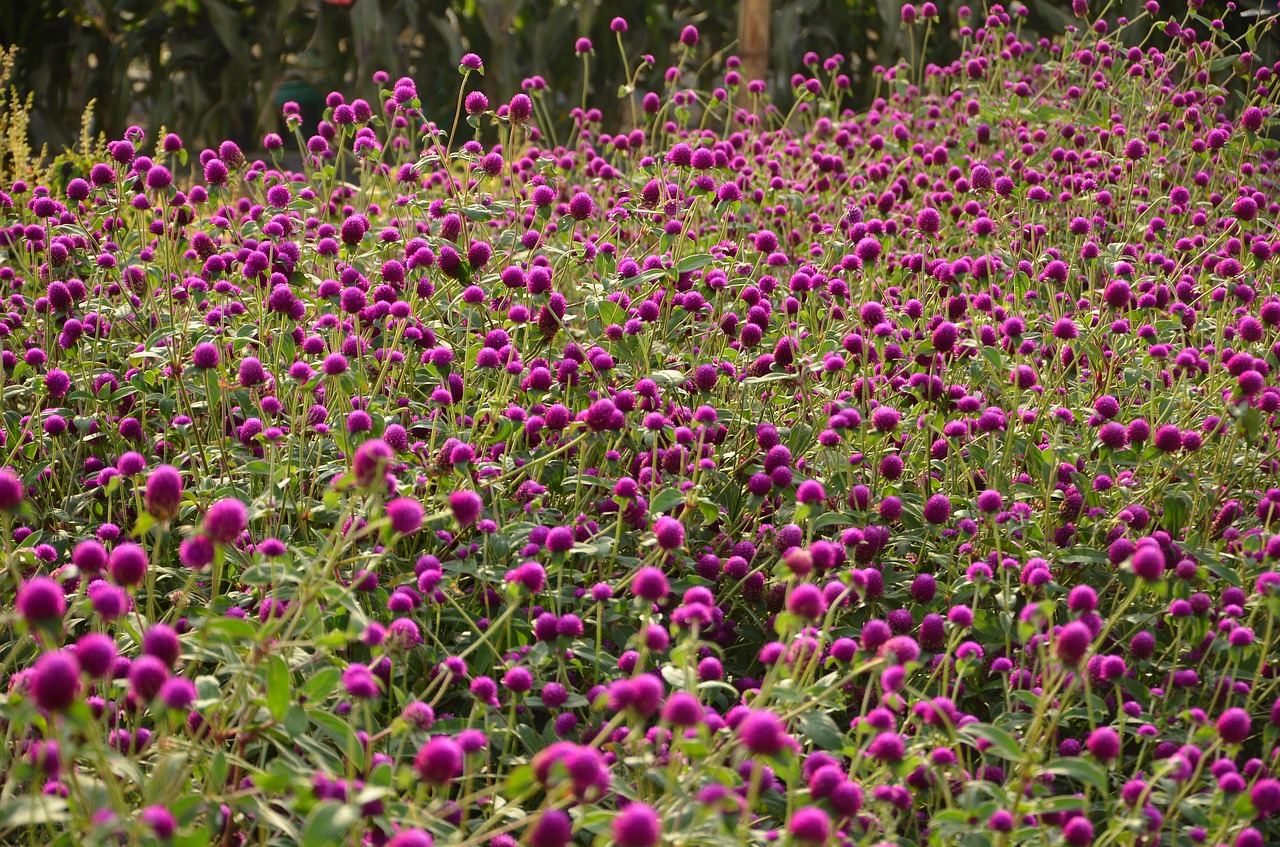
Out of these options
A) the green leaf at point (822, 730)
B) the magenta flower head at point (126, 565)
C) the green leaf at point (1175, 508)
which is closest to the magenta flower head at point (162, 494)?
the magenta flower head at point (126, 565)

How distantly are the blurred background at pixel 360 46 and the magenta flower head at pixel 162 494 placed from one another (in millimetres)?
7205

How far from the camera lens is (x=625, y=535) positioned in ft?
8.83

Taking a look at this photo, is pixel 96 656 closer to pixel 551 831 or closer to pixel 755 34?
pixel 551 831

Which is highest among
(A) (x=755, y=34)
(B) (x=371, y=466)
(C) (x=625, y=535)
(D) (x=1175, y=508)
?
(A) (x=755, y=34)

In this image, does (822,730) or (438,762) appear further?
(822,730)

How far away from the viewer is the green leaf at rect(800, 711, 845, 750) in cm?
186

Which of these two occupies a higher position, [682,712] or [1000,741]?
[682,712]

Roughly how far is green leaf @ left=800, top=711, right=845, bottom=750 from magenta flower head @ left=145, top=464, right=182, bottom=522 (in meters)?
0.99

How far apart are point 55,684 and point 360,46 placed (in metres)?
7.87

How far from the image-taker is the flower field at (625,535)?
1.74 m

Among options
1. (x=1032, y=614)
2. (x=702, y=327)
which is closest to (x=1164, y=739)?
(x=1032, y=614)

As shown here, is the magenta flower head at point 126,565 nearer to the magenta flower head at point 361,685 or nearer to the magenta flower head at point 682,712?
the magenta flower head at point 361,685

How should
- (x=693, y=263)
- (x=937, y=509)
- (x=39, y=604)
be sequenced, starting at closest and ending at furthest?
1. (x=39, y=604)
2. (x=937, y=509)
3. (x=693, y=263)

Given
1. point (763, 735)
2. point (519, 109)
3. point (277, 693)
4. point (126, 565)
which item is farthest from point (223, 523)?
point (519, 109)
